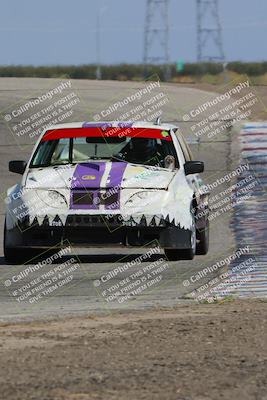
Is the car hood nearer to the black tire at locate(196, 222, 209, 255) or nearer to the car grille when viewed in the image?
the car grille

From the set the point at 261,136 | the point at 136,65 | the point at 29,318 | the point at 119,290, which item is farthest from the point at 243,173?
the point at 136,65

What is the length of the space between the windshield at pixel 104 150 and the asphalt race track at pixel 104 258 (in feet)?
3.70

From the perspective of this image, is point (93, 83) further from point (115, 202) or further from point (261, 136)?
point (115, 202)

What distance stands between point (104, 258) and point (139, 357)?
7.13 metres

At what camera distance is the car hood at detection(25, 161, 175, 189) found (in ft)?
44.3

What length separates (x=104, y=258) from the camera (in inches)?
574

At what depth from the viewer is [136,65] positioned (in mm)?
52031

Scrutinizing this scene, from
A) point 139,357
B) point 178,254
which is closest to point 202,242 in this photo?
point 178,254

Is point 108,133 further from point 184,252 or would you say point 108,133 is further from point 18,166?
point 184,252

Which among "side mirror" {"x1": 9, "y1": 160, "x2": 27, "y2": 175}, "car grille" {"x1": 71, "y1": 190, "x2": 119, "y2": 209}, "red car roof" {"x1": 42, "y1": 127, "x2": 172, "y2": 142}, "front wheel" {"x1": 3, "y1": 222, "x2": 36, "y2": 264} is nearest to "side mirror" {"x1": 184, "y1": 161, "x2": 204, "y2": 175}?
"red car roof" {"x1": 42, "y1": 127, "x2": 172, "y2": 142}

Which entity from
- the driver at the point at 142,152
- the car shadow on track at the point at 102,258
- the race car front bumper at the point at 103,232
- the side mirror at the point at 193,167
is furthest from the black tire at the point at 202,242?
the race car front bumper at the point at 103,232

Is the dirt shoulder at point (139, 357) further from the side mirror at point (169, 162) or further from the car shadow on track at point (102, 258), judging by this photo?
the side mirror at point (169, 162)

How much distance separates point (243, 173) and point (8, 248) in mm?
10677

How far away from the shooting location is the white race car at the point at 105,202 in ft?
43.9
